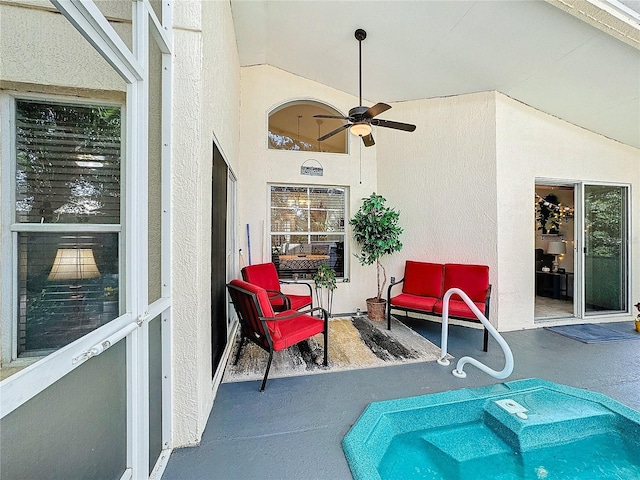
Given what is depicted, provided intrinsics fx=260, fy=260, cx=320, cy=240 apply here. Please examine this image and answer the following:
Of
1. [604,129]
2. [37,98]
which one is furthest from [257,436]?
[604,129]

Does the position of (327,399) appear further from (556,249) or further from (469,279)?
(556,249)

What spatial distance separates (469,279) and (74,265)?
165 inches

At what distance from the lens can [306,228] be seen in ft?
14.8

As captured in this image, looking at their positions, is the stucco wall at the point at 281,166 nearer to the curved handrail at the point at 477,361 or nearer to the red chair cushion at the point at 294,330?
the red chair cushion at the point at 294,330

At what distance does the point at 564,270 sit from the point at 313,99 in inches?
255

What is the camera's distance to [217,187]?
8.05ft

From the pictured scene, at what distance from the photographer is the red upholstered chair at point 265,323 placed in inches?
92.4

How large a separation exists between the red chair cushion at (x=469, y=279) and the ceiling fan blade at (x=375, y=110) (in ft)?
8.21

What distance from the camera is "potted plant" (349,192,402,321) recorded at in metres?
4.11

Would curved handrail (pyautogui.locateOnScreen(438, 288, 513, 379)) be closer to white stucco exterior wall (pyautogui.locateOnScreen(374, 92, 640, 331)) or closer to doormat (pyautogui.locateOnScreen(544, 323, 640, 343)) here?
white stucco exterior wall (pyautogui.locateOnScreen(374, 92, 640, 331))

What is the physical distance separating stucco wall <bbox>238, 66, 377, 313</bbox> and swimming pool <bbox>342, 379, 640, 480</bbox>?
249 cm

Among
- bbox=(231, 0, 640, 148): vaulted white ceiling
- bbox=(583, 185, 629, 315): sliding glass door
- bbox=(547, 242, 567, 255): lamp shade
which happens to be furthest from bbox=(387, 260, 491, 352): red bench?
bbox=(547, 242, 567, 255): lamp shade

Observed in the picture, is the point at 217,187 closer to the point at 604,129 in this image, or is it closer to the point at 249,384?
the point at 249,384

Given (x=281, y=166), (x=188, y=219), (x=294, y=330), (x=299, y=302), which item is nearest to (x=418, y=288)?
(x=299, y=302)
